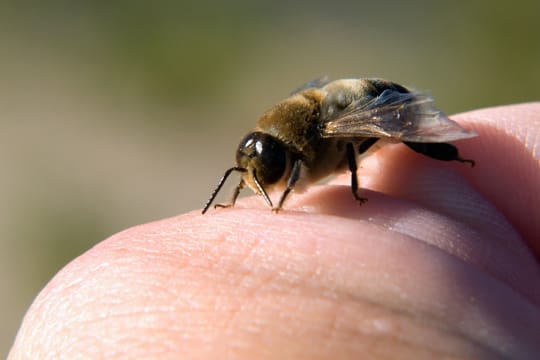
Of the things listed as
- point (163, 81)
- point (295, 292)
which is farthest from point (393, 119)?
point (163, 81)

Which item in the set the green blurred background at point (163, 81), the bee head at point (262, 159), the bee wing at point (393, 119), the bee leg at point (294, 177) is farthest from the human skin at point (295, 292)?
the green blurred background at point (163, 81)

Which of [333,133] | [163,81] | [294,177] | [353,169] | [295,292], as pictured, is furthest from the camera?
[163,81]

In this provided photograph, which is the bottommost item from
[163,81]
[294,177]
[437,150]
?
[163,81]

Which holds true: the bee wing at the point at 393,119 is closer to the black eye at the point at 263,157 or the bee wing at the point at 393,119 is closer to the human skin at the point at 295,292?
the black eye at the point at 263,157

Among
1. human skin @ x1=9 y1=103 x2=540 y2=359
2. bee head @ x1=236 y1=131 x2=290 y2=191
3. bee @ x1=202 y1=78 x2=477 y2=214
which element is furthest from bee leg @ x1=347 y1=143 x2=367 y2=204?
bee head @ x1=236 y1=131 x2=290 y2=191

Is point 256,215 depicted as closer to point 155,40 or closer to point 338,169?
point 338,169

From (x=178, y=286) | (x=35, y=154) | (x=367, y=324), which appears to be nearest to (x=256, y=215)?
(x=178, y=286)

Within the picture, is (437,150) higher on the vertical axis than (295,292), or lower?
lower

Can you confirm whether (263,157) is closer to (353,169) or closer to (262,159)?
(262,159)
